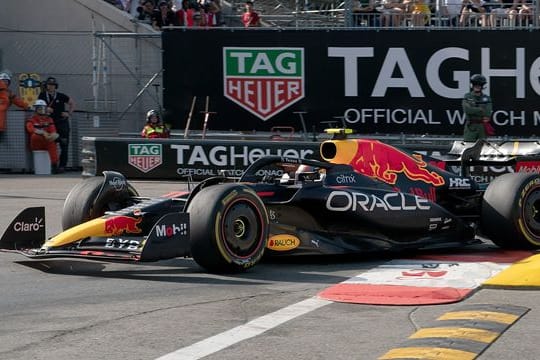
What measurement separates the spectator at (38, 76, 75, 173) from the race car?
10.5 metres

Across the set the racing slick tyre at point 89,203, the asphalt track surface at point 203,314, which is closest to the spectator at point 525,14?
the asphalt track surface at point 203,314

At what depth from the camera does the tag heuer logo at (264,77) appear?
2062 centimetres

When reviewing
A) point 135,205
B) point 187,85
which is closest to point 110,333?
point 135,205

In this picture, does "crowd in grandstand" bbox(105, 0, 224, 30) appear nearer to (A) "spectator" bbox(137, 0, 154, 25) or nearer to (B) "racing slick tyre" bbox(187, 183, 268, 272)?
(A) "spectator" bbox(137, 0, 154, 25)

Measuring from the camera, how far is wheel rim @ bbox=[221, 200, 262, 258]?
947 centimetres

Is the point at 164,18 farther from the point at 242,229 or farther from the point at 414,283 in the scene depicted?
the point at 414,283

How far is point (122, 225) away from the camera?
32.4 feet

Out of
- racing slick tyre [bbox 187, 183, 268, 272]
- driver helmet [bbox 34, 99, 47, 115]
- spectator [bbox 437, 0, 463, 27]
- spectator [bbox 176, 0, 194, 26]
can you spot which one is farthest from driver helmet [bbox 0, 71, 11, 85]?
racing slick tyre [bbox 187, 183, 268, 272]

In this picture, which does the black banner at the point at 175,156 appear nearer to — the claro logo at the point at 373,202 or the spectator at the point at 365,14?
the spectator at the point at 365,14

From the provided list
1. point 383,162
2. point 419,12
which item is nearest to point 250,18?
point 419,12

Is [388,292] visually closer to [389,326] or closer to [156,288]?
[389,326]

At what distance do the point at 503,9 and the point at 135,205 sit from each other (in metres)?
12.1

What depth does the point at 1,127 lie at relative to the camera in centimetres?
2138

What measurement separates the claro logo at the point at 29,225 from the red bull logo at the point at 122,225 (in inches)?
26.2
